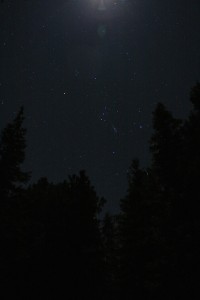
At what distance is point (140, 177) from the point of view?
2570 cm

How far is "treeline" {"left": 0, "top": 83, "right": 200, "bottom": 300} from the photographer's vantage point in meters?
14.7

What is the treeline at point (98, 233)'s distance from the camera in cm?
1466

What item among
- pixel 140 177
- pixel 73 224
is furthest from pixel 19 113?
pixel 140 177

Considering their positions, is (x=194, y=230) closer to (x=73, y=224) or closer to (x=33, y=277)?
(x=73, y=224)

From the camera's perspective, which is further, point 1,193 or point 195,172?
point 1,193

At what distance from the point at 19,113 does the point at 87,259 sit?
1062cm

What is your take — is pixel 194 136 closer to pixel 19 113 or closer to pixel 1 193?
pixel 1 193

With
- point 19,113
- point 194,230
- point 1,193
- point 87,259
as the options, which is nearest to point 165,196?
point 194,230

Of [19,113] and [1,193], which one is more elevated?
[19,113]

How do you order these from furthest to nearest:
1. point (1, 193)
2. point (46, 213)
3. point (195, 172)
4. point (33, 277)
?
point (46, 213) < point (33, 277) < point (1, 193) < point (195, 172)

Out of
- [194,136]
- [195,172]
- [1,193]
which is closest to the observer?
[195,172]

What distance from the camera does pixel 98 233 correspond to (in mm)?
20875

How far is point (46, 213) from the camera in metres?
23.2

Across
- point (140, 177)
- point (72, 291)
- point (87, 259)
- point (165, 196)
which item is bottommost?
point (72, 291)
